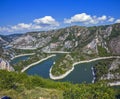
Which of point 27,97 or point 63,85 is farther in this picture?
point 63,85

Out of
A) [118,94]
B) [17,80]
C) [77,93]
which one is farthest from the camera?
[17,80]

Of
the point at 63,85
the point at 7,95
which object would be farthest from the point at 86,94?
the point at 63,85

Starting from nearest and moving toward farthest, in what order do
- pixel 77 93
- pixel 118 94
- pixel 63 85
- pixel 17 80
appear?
pixel 77 93 → pixel 118 94 → pixel 17 80 → pixel 63 85

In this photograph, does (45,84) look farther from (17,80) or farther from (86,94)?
(86,94)

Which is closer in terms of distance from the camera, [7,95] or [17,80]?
[7,95]

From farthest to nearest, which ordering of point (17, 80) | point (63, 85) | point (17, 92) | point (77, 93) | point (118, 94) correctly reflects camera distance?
point (63, 85), point (17, 80), point (118, 94), point (17, 92), point (77, 93)

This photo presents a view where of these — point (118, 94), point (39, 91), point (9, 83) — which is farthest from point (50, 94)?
point (118, 94)

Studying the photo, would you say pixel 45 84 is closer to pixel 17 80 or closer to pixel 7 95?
pixel 17 80

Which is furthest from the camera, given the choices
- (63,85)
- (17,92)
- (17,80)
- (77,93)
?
(63,85)

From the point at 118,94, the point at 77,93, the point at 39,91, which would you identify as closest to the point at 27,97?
the point at 39,91
